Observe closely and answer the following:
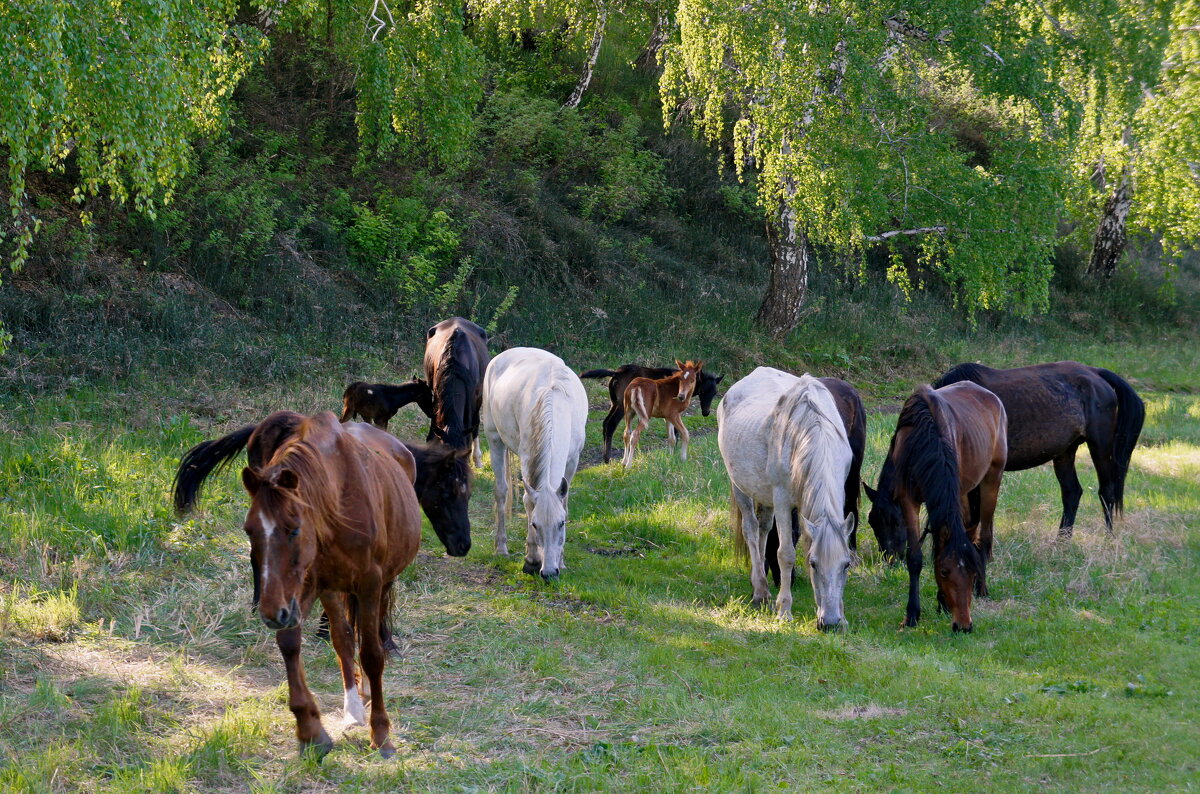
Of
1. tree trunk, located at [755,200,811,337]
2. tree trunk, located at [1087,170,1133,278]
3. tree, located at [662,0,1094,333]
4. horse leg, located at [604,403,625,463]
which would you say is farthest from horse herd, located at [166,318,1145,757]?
tree trunk, located at [1087,170,1133,278]

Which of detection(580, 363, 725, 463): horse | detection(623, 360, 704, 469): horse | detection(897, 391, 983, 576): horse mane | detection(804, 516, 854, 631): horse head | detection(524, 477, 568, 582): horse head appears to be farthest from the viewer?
detection(580, 363, 725, 463): horse

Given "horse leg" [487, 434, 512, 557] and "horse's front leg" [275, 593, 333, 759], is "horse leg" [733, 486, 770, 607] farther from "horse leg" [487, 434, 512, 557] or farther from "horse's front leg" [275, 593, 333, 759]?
"horse's front leg" [275, 593, 333, 759]

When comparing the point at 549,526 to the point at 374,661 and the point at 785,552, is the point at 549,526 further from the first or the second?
the point at 374,661

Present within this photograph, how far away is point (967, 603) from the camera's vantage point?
6.32 m

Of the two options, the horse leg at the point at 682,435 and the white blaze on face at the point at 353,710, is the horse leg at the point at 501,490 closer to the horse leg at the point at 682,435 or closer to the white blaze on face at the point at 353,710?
the horse leg at the point at 682,435

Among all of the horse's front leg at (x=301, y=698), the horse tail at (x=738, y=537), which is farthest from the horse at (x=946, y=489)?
the horse's front leg at (x=301, y=698)

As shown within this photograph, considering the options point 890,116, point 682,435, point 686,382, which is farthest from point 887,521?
point 890,116

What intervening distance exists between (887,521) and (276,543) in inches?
183

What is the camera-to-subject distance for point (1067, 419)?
864cm

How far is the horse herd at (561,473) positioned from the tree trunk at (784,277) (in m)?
7.50

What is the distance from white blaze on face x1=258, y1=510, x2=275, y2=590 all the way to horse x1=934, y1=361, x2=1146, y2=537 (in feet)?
21.8

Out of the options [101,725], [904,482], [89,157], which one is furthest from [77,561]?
[904,482]

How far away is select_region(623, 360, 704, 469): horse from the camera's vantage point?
11734 mm

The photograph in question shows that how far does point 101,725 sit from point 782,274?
51.2 feet
